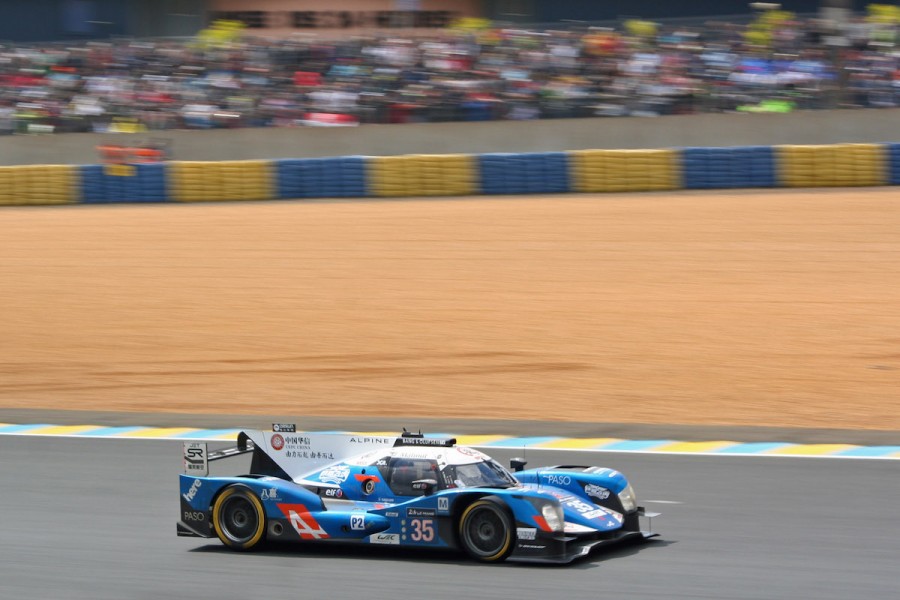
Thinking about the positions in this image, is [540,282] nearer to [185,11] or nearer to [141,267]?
[141,267]

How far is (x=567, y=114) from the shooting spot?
887 inches

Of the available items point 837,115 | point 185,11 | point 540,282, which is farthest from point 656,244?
point 185,11

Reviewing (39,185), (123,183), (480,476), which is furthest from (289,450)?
(39,185)

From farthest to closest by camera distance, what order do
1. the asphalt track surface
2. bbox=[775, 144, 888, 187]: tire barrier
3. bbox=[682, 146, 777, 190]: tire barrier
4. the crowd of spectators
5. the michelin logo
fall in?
the crowd of spectators → bbox=[682, 146, 777, 190]: tire barrier → bbox=[775, 144, 888, 187]: tire barrier → the michelin logo → the asphalt track surface

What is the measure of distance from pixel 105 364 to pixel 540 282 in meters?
5.27

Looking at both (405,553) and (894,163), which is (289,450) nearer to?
(405,553)

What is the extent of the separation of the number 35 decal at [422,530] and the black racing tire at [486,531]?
0.44 feet

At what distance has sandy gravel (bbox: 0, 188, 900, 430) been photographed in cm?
1016

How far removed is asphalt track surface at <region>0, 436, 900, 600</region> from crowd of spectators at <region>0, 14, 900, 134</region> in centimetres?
1516

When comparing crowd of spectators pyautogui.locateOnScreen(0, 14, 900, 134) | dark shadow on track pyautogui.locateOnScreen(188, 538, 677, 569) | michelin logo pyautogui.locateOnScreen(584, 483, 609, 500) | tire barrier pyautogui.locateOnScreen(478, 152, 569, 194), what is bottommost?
tire barrier pyautogui.locateOnScreen(478, 152, 569, 194)

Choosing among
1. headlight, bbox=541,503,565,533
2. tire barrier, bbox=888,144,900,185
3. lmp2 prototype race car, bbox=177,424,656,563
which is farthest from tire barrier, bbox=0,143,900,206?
headlight, bbox=541,503,565,533

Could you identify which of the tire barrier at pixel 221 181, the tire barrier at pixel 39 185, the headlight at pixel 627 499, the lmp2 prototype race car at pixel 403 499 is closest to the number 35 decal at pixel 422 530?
the lmp2 prototype race car at pixel 403 499

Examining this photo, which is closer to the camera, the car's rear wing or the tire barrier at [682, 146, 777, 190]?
the car's rear wing

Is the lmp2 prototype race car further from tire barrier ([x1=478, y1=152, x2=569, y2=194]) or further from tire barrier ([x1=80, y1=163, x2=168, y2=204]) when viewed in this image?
tire barrier ([x1=80, y1=163, x2=168, y2=204])
